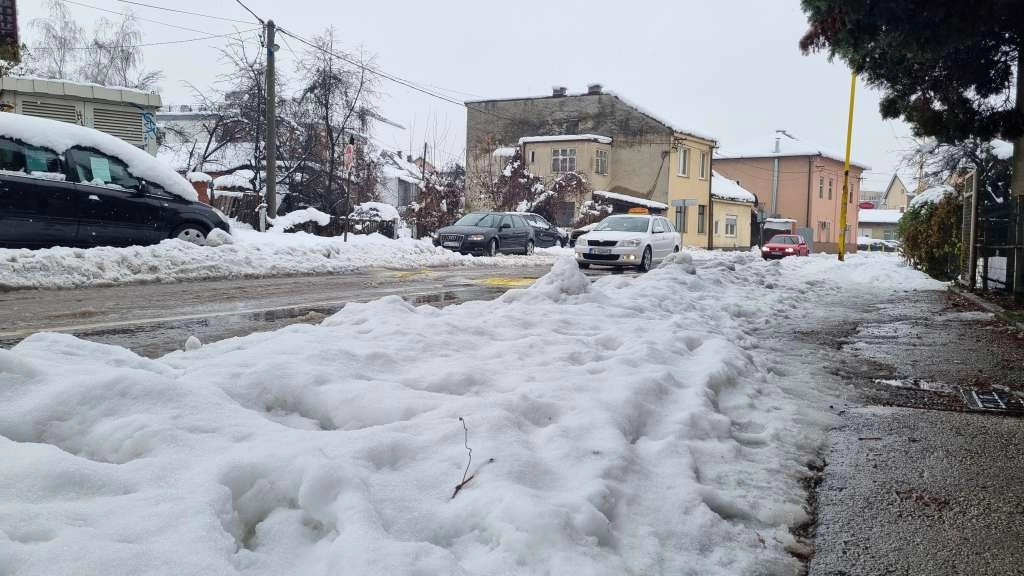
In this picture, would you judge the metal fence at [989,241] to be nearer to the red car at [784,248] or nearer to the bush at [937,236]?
the bush at [937,236]

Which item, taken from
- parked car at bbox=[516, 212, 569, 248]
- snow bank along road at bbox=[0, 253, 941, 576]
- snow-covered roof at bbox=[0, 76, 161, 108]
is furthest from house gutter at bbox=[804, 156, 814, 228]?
snow bank along road at bbox=[0, 253, 941, 576]

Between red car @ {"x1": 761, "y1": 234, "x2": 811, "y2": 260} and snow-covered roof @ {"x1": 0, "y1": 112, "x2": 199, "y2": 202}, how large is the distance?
2734 centimetres

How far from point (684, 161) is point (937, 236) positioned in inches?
1150

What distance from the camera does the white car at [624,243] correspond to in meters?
17.9

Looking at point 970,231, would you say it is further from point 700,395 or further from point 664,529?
point 664,529

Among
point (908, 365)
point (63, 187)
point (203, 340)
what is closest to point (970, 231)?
point (908, 365)

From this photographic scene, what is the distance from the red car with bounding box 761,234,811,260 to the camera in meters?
33.2

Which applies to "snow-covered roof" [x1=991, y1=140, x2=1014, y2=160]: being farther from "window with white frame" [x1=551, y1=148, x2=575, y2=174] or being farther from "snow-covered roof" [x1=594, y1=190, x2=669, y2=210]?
"window with white frame" [x1=551, y1=148, x2=575, y2=174]

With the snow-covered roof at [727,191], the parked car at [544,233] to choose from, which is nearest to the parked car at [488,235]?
the parked car at [544,233]

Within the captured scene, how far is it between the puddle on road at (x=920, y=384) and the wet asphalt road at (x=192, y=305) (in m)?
4.94

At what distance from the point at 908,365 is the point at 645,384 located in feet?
10.8

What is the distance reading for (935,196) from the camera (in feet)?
54.5

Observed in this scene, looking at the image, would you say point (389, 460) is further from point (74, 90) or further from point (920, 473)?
point (74, 90)

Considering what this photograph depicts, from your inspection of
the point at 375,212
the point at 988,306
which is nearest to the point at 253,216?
the point at 375,212
